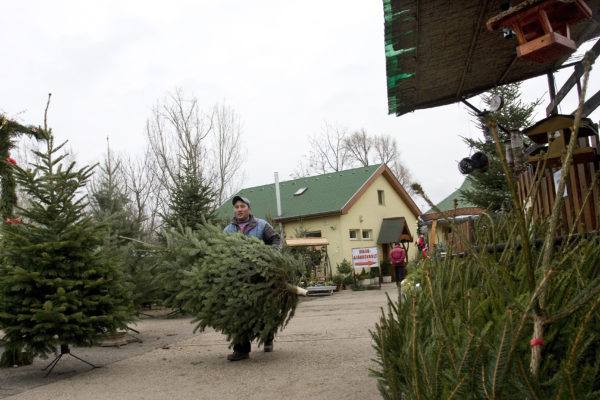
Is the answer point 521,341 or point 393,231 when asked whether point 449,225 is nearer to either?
point 521,341

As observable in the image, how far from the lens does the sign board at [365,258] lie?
2159 cm

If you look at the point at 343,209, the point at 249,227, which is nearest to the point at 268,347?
the point at 249,227

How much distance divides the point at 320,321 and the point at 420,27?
646 cm

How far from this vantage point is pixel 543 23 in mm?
4543

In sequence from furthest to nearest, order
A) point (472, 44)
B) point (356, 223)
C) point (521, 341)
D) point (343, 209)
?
point (356, 223)
point (343, 209)
point (472, 44)
point (521, 341)

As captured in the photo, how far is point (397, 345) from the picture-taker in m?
2.99

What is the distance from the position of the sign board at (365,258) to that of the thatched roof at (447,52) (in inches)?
557

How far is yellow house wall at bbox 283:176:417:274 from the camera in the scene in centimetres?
2669

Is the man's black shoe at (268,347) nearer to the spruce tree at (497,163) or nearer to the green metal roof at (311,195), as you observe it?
the spruce tree at (497,163)

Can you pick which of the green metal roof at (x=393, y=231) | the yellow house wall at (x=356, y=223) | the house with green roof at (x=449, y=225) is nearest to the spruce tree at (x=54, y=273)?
the house with green roof at (x=449, y=225)

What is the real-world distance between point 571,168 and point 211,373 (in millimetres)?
4031

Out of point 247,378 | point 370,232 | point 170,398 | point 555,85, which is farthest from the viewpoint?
point 370,232

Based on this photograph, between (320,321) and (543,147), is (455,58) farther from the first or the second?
(320,321)

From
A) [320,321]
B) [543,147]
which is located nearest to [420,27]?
[543,147]
